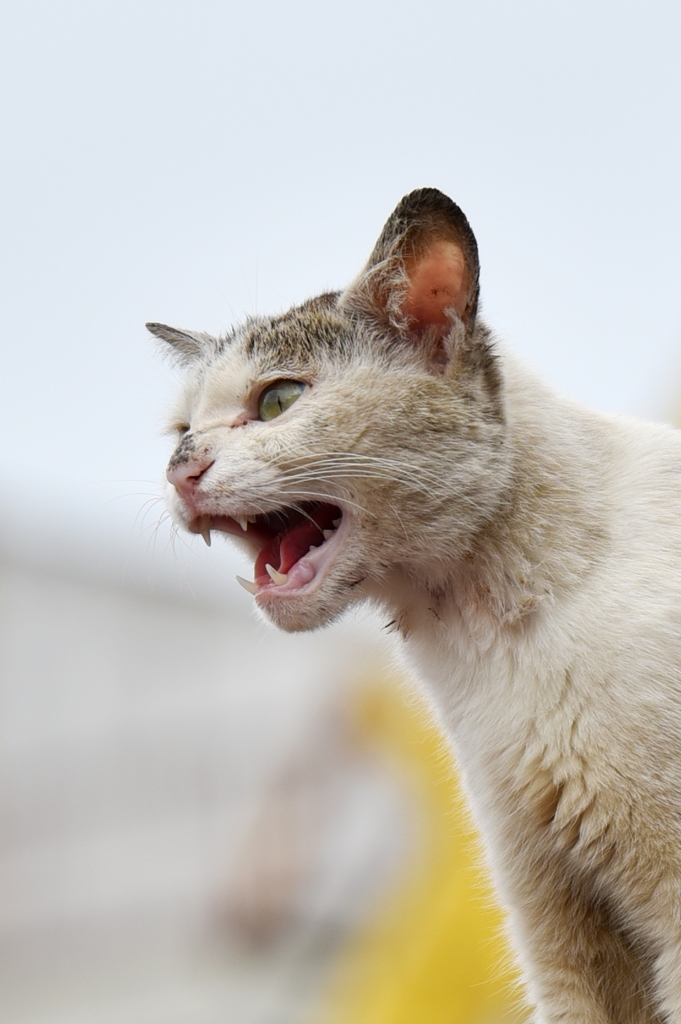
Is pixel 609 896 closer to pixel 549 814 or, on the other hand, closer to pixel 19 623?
pixel 549 814

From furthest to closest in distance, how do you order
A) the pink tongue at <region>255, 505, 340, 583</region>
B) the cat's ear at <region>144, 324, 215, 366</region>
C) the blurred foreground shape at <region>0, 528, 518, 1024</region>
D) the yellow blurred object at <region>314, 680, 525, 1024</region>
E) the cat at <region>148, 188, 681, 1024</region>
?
the blurred foreground shape at <region>0, 528, 518, 1024</region>
the yellow blurred object at <region>314, 680, 525, 1024</region>
the cat's ear at <region>144, 324, 215, 366</region>
the pink tongue at <region>255, 505, 340, 583</region>
the cat at <region>148, 188, 681, 1024</region>

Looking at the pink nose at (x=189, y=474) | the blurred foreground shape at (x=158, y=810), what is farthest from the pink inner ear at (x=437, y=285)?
the blurred foreground shape at (x=158, y=810)

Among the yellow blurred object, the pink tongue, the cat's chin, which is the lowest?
the yellow blurred object

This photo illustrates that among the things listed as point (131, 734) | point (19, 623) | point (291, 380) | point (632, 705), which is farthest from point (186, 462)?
point (131, 734)

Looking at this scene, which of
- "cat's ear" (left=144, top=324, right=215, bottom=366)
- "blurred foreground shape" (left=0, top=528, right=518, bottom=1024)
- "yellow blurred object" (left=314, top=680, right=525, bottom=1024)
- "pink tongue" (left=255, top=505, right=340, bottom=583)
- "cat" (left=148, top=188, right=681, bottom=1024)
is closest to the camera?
"cat" (left=148, top=188, right=681, bottom=1024)

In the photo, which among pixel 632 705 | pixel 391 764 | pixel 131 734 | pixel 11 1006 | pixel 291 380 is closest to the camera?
pixel 632 705

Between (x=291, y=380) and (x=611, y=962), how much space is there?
0.63 metres

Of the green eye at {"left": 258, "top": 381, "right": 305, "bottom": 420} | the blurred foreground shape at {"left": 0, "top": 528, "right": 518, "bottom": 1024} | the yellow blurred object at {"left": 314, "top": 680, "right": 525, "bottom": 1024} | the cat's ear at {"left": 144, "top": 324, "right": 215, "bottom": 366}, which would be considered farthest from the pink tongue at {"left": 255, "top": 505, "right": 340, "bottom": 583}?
the blurred foreground shape at {"left": 0, "top": 528, "right": 518, "bottom": 1024}

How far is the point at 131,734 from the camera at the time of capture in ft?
18.1

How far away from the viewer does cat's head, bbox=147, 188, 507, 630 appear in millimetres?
902

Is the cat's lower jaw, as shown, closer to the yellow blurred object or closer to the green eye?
the green eye

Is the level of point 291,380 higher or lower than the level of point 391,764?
Answer: higher

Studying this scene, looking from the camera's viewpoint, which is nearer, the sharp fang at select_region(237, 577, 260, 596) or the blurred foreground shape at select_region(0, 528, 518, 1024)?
the sharp fang at select_region(237, 577, 260, 596)

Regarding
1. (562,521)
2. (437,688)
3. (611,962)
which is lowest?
(611,962)
